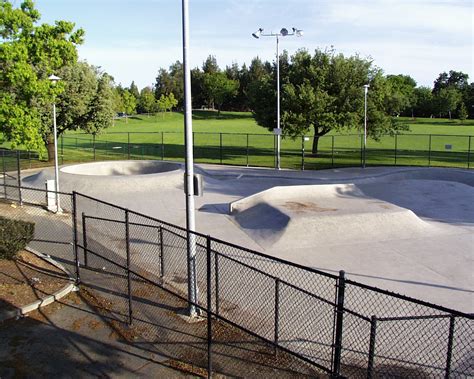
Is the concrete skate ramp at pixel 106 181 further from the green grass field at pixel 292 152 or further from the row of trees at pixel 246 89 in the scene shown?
the row of trees at pixel 246 89

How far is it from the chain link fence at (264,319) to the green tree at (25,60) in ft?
10.6

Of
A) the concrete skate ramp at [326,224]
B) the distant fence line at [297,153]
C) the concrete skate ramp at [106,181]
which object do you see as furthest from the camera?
the distant fence line at [297,153]

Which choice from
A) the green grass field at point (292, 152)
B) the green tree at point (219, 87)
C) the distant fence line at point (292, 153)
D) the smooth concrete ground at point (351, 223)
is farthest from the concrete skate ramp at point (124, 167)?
the green tree at point (219, 87)

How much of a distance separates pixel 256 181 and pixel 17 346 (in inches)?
739

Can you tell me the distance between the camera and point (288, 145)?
170ft

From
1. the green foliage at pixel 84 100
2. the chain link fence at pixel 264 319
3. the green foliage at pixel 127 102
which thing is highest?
the green foliage at pixel 127 102

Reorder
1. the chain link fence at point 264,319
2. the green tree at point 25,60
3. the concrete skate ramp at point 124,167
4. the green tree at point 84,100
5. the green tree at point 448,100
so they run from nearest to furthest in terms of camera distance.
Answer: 1. the chain link fence at point 264,319
2. the green tree at point 25,60
3. the concrete skate ramp at point 124,167
4. the green tree at point 84,100
5. the green tree at point 448,100

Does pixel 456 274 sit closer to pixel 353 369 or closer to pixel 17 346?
pixel 353 369

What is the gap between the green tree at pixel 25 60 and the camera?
12055 mm

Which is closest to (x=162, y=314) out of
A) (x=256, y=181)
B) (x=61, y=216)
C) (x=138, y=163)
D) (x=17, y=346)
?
(x=17, y=346)

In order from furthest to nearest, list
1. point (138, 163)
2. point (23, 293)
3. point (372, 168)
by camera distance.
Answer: point (372, 168) < point (138, 163) < point (23, 293)

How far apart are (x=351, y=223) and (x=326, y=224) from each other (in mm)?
809

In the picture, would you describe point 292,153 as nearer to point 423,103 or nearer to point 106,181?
point 106,181

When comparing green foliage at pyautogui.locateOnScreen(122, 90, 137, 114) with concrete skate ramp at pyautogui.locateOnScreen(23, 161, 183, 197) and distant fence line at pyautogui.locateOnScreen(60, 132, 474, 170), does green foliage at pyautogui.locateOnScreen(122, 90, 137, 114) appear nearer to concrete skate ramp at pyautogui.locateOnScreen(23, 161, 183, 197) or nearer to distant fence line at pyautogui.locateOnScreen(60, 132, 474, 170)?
distant fence line at pyautogui.locateOnScreen(60, 132, 474, 170)
